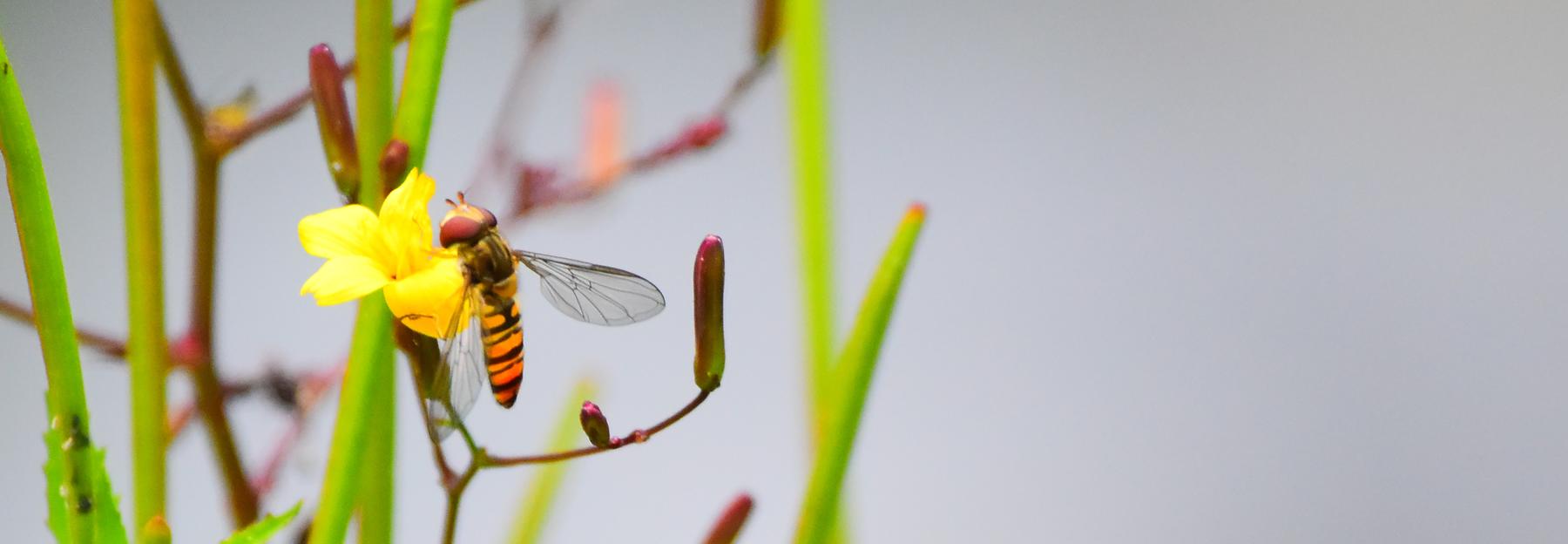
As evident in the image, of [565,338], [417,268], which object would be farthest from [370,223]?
[565,338]

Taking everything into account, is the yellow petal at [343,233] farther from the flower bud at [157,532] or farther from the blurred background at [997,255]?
the blurred background at [997,255]

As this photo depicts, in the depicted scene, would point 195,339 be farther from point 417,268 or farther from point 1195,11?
point 1195,11

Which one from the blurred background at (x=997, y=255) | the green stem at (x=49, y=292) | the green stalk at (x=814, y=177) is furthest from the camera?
the blurred background at (x=997, y=255)

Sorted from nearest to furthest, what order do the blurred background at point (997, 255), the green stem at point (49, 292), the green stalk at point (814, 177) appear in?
the green stem at point (49, 292) < the green stalk at point (814, 177) < the blurred background at point (997, 255)

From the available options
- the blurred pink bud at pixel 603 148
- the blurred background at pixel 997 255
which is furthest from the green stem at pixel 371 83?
the blurred background at pixel 997 255

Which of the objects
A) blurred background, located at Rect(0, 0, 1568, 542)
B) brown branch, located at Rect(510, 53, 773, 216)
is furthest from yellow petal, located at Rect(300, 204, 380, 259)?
blurred background, located at Rect(0, 0, 1568, 542)

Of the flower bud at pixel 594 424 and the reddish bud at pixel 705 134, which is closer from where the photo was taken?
the flower bud at pixel 594 424

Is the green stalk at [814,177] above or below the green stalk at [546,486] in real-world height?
above
